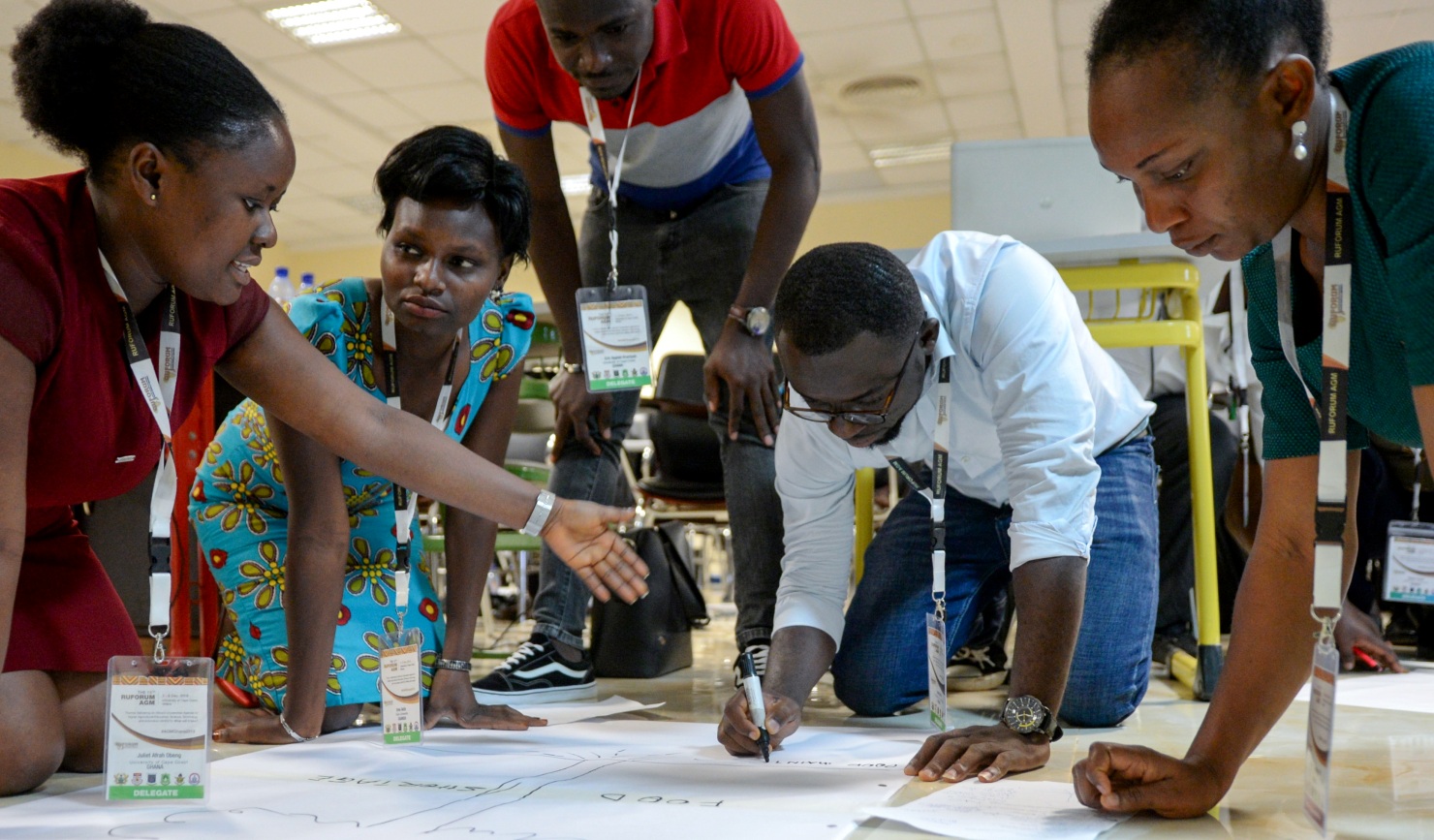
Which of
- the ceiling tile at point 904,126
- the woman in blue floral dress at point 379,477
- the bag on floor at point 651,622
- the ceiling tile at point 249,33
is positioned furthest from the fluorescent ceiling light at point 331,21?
the woman in blue floral dress at point 379,477

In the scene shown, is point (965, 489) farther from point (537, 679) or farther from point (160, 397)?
point (160, 397)

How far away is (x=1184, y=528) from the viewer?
2.79 meters

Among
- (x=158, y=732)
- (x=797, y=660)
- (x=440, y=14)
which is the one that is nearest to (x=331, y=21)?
(x=440, y=14)

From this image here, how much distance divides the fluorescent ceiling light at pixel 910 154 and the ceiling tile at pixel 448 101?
2905 millimetres

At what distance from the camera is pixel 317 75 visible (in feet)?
22.3

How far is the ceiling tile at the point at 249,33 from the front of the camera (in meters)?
6.03

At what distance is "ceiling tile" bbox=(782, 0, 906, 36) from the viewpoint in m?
6.08

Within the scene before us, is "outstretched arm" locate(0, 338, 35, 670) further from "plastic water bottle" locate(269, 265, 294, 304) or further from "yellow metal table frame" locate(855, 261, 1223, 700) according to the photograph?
"plastic water bottle" locate(269, 265, 294, 304)

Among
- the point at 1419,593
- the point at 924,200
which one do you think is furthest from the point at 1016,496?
the point at 924,200

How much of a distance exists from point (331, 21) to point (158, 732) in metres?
5.69

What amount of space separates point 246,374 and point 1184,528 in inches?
86.6

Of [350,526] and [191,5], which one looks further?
[191,5]

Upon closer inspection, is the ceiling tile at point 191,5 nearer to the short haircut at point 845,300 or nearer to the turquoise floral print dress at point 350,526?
the turquoise floral print dress at point 350,526

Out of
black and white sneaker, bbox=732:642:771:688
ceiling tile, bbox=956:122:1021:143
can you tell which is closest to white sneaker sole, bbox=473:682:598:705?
black and white sneaker, bbox=732:642:771:688
